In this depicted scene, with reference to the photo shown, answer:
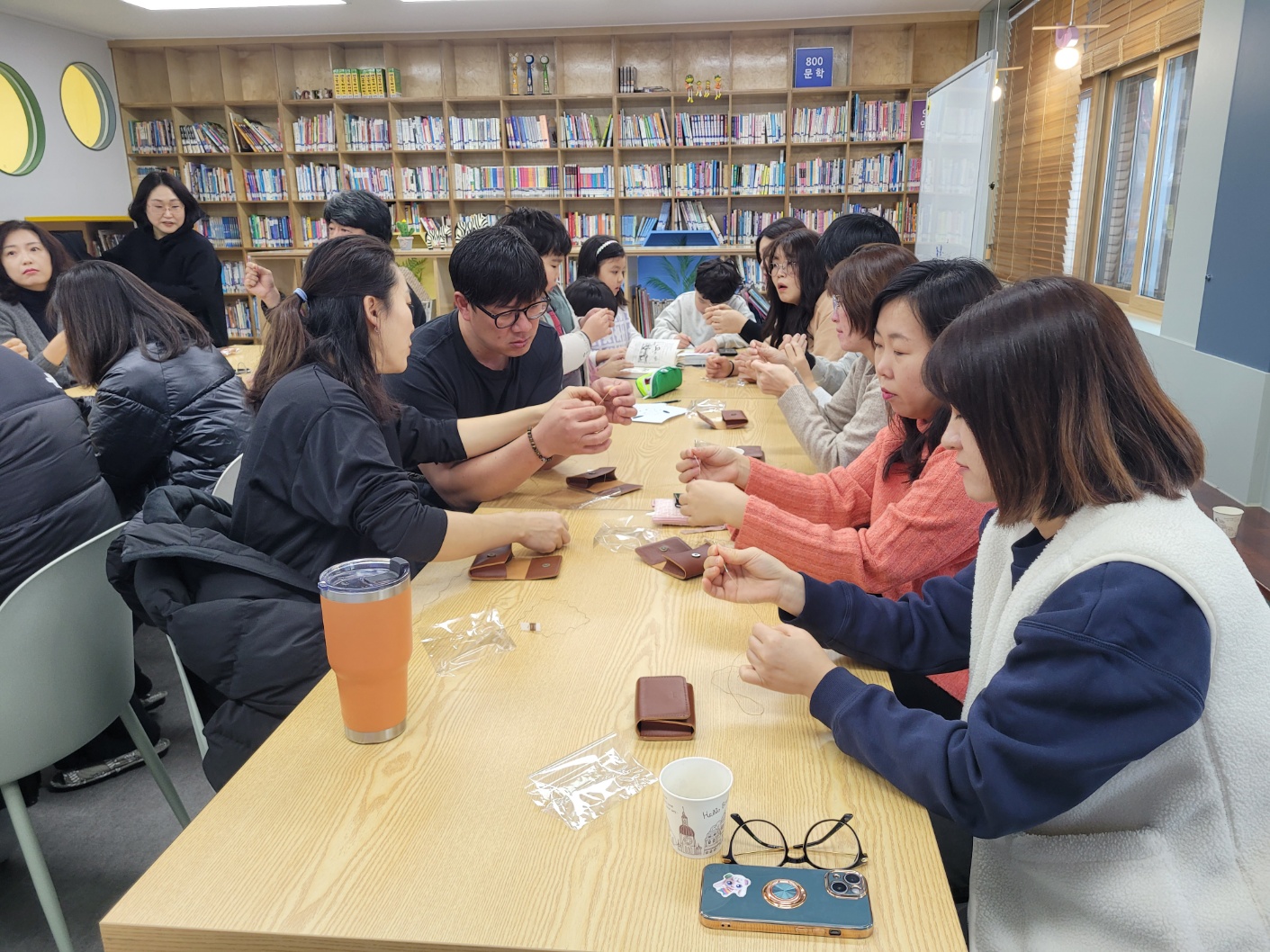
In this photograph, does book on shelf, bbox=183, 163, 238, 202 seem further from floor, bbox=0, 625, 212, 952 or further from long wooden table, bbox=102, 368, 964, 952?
long wooden table, bbox=102, 368, 964, 952

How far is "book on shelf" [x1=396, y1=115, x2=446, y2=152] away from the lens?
7062mm

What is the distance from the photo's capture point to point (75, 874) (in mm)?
1928

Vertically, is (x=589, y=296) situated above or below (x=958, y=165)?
below

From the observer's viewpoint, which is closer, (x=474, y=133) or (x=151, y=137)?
(x=474, y=133)

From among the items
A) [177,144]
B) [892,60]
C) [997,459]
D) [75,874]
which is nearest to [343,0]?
[177,144]

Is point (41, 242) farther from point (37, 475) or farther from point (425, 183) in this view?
point (425, 183)

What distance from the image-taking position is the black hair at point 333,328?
1.61 meters

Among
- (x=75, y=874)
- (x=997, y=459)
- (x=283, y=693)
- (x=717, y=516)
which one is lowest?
(x=75, y=874)

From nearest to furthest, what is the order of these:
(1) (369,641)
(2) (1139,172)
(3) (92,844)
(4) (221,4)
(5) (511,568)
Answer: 1. (1) (369,641)
2. (5) (511,568)
3. (3) (92,844)
4. (2) (1139,172)
5. (4) (221,4)

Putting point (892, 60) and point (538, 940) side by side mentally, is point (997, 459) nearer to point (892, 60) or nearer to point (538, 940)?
point (538, 940)

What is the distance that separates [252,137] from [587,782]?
771 cm

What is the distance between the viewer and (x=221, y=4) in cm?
572

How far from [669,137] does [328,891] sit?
22.7 feet

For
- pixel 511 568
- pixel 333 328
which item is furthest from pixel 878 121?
pixel 511 568
